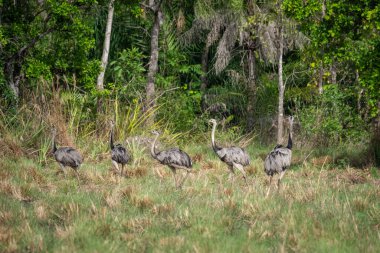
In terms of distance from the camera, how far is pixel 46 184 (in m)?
12.3

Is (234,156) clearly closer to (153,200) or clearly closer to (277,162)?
(277,162)

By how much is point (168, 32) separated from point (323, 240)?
1834 cm

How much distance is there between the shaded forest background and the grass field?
2.78 m

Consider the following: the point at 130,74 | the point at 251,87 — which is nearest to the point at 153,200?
the point at 130,74

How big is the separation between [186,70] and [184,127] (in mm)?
5267

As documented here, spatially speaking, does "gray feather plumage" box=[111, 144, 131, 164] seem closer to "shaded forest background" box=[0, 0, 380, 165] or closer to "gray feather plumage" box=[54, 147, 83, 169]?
"gray feather plumage" box=[54, 147, 83, 169]

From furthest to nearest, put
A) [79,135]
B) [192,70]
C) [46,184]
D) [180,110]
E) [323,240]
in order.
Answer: [192,70]
[180,110]
[79,135]
[46,184]
[323,240]

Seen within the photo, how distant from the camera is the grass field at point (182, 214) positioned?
7.66 m

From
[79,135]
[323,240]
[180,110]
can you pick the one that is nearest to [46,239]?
[323,240]

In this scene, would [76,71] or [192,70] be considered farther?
[192,70]

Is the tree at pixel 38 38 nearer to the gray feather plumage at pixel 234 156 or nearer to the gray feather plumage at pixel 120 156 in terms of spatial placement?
the gray feather plumage at pixel 120 156

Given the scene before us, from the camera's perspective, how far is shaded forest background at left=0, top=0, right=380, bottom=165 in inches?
579

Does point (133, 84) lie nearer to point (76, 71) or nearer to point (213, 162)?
point (76, 71)

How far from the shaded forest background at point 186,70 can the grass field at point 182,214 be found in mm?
2782
